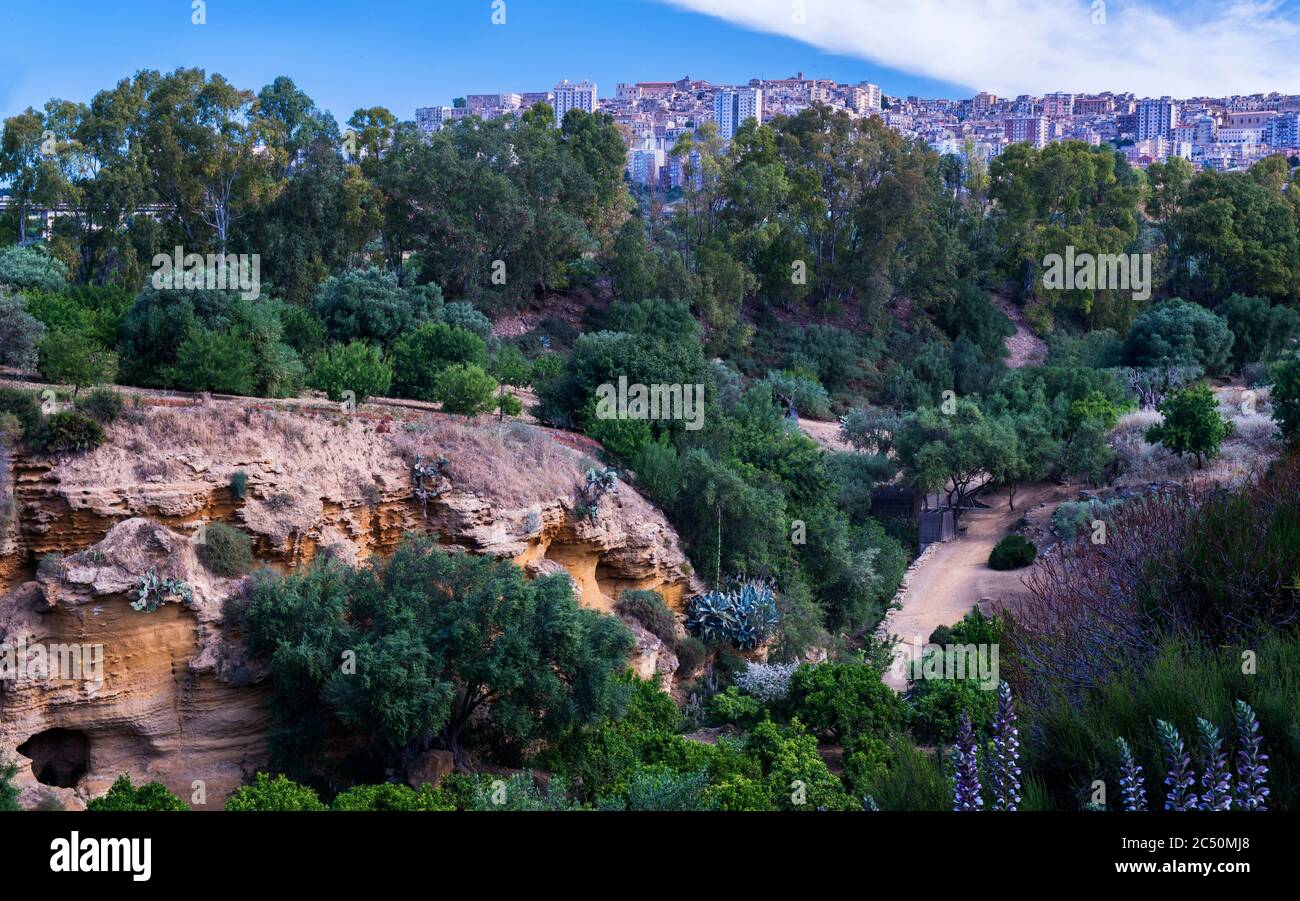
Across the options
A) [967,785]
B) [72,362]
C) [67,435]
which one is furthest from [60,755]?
[967,785]

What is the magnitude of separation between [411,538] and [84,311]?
9.17m

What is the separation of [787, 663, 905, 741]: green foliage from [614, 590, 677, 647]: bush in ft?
10.00

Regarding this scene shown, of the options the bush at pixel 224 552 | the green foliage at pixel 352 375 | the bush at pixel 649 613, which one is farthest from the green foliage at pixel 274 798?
the green foliage at pixel 352 375

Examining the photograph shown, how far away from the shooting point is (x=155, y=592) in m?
13.6

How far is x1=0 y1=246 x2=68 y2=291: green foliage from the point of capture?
2231 centimetres

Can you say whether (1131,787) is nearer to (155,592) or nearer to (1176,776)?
(1176,776)

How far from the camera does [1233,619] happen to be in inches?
289

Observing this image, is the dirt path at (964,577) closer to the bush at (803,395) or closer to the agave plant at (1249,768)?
the bush at (803,395)

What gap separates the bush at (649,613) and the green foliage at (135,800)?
788 cm

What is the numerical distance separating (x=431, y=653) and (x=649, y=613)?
558cm

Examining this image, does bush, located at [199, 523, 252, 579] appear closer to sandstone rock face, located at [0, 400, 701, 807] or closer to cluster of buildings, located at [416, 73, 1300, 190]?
sandstone rock face, located at [0, 400, 701, 807]

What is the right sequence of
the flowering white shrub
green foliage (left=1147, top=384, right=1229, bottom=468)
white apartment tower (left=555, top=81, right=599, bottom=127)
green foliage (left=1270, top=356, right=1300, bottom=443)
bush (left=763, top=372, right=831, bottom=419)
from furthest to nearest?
white apartment tower (left=555, top=81, right=599, bottom=127) → bush (left=763, top=372, right=831, bottom=419) → green foliage (left=1147, top=384, right=1229, bottom=468) → green foliage (left=1270, top=356, right=1300, bottom=443) → the flowering white shrub

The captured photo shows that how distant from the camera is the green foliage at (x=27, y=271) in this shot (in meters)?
22.3

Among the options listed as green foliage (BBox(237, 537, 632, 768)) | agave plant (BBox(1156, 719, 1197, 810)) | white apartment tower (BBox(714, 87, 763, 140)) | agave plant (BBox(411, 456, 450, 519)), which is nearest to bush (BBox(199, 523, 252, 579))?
green foliage (BBox(237, 537, 632, 768))
